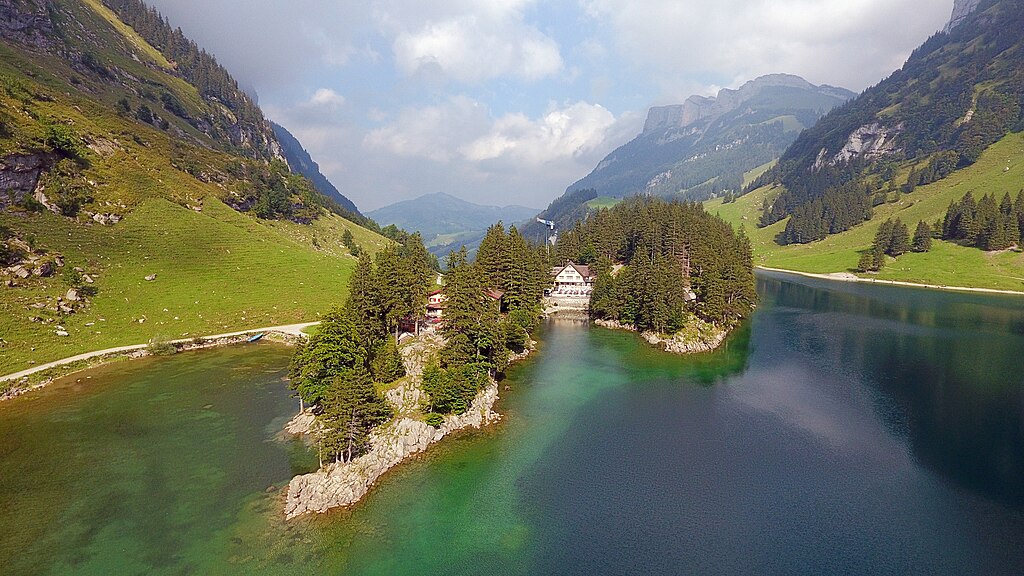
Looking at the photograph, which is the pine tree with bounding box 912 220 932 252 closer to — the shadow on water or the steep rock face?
the shadow on water

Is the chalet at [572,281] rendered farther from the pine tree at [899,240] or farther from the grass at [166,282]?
the pine tree at [899,240]

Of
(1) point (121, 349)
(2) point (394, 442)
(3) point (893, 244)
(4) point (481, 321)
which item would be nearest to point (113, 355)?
(1) point (121, 349)

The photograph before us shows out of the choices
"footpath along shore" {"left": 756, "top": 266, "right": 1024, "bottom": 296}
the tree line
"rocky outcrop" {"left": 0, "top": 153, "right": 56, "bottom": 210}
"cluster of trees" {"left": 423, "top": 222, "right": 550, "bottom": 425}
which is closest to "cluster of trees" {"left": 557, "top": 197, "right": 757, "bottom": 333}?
"cluster of trees" {"left": 423, "top": 222, "right": 550, "bottom": 425}

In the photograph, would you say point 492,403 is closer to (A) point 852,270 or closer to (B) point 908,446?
(B) point 908,446

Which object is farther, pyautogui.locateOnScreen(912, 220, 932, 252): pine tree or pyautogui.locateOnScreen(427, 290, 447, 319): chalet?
pyautogui.locateOnScreen(912, 220, 932, 252): pine tree

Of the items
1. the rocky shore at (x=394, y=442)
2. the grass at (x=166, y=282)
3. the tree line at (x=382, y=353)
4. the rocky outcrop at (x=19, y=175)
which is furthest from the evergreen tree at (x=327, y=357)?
the rocky outcrop at (x=19, y=175)

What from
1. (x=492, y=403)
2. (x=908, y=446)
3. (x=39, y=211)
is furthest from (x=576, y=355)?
(x=39, y=211)

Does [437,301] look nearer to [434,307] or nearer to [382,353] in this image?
[434,307]
